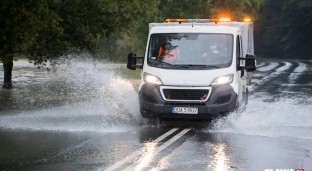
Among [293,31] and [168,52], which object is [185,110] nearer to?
[168,52]

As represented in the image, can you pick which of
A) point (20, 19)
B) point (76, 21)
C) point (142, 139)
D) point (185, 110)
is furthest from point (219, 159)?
point (76, 21)

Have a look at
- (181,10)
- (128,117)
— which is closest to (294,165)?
(128,117)

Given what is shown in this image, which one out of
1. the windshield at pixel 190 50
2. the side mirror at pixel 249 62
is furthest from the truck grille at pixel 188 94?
the side mirror at pixel 249 62

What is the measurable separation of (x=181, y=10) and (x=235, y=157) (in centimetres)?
4089

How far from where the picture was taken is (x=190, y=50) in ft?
46.9

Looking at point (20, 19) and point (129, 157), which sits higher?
point (20, 19)

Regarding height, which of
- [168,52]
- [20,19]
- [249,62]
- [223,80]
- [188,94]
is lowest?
[188,94]

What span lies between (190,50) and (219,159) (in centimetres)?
467

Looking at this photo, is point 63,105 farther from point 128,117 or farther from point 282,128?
point 282,128

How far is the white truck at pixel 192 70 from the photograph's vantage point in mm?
13562

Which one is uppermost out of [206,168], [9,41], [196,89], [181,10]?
[181,10]

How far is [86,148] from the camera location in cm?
1109

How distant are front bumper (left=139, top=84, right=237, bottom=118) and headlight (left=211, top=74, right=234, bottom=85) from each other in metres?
0.11

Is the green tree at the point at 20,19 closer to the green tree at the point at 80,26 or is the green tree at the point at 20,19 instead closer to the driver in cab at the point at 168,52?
the driver in cab at the point at 168,52
